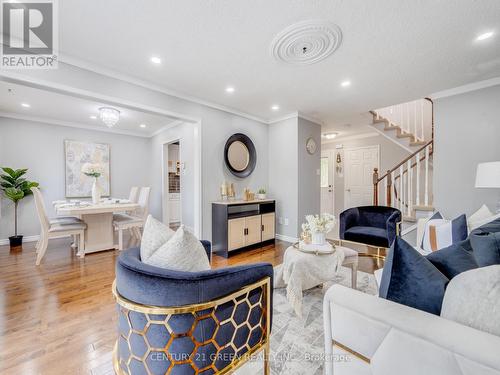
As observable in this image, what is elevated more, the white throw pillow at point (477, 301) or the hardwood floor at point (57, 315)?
the white throw pillow at point (477, 301)

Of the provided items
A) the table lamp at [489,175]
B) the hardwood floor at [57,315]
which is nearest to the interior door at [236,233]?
the hardwood floor at [57,315]

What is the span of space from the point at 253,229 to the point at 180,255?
2.83 meters

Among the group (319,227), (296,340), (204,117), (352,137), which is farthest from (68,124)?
(352,137)

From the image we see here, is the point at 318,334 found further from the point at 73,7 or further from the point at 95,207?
the point at 95,207

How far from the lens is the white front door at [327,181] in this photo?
22.2ft

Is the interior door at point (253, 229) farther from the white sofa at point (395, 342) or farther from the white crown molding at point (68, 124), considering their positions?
the white crown molding at point (68, 124)

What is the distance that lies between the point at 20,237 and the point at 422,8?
6.38 m

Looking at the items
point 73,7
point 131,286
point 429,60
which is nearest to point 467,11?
point 429,60

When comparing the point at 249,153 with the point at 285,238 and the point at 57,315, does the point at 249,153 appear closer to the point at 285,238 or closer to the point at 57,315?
the point at 285,238

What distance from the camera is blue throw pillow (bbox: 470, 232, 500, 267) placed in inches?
34.2

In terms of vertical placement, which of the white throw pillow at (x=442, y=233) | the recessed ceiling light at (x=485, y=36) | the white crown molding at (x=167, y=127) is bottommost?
the white throw pillow at (x=442, y=233)

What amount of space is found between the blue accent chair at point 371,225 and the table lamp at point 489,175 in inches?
35.9

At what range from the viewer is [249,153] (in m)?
4.32

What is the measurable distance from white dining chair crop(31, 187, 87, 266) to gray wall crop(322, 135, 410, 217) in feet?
20.5
